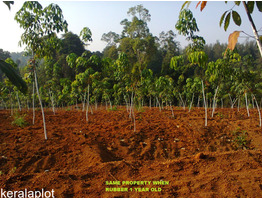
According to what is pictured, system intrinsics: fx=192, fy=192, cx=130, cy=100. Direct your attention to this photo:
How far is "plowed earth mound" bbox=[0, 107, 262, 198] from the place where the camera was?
8.30 ft

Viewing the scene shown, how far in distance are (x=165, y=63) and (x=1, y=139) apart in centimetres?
2463

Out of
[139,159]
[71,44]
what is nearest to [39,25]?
[139,159]

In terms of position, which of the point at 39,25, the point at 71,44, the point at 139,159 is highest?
the point at 71,44

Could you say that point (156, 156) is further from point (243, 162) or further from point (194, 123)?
point (194, 123)

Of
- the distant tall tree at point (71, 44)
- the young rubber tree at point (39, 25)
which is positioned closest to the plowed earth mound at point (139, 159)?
the young rubber tree at point (39, 25)

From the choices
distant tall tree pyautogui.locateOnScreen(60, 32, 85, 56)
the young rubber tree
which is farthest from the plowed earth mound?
distant tall tree pyautogui.locateOnScreen(60, 32, 85, 56)

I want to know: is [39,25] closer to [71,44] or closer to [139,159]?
[139,159]

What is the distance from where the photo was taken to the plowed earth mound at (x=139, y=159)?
2.53 m

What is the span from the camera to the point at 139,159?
189 inches

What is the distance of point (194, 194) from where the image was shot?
231 centimetres

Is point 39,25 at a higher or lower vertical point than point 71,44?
lower

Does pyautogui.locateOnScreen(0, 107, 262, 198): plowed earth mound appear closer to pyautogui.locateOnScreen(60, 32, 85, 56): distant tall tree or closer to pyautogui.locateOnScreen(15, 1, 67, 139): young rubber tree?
pyautogui.locateOnScreen(15, 1, 67, 139): young rubber tree

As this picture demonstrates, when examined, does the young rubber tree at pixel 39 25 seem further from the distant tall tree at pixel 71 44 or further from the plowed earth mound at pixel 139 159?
the distant tall tree at pixel 71 44

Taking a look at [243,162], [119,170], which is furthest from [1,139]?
[243,162]
